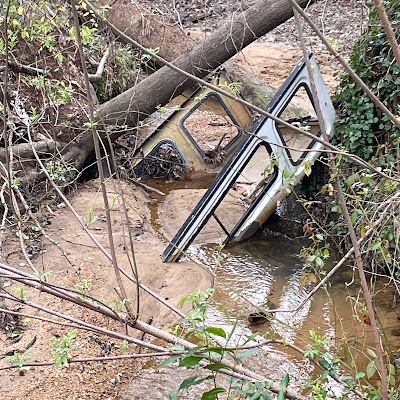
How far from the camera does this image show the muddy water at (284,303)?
352 centimetres

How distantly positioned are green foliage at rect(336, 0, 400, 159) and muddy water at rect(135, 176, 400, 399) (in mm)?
1449

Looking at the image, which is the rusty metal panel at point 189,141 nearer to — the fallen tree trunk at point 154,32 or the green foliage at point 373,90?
the fallen tree trunk at point 154,32

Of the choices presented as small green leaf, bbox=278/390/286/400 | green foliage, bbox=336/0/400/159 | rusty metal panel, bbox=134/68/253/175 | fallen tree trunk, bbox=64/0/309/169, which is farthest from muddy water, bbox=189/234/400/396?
fallen tree trunk, bbox=64/0/309/169

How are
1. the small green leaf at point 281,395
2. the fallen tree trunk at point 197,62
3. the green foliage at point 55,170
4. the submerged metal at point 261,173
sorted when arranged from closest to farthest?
the small green leaf at point 281,395, the green foliage at point 55,170, the submerged metal at point 261,173, the fallen tree trunk at point 197,62

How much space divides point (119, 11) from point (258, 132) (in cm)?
515

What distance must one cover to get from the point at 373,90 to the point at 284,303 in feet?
8.17

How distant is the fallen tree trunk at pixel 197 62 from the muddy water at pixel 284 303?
218 centimetres

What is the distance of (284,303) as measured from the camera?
4457 mm

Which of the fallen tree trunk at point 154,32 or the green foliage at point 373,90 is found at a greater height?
the green foliage at point 373,90

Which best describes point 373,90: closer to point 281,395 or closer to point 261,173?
point 261,173

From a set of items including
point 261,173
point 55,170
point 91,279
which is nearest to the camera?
point 261,173

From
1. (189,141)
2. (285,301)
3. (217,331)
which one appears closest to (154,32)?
(189,141)

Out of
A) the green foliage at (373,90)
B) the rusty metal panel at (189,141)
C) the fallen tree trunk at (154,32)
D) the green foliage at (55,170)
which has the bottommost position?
the green foliage at (55,170)

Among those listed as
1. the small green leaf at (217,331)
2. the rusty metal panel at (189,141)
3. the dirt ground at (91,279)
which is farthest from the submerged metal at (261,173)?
the small green leaf at (217,331)
